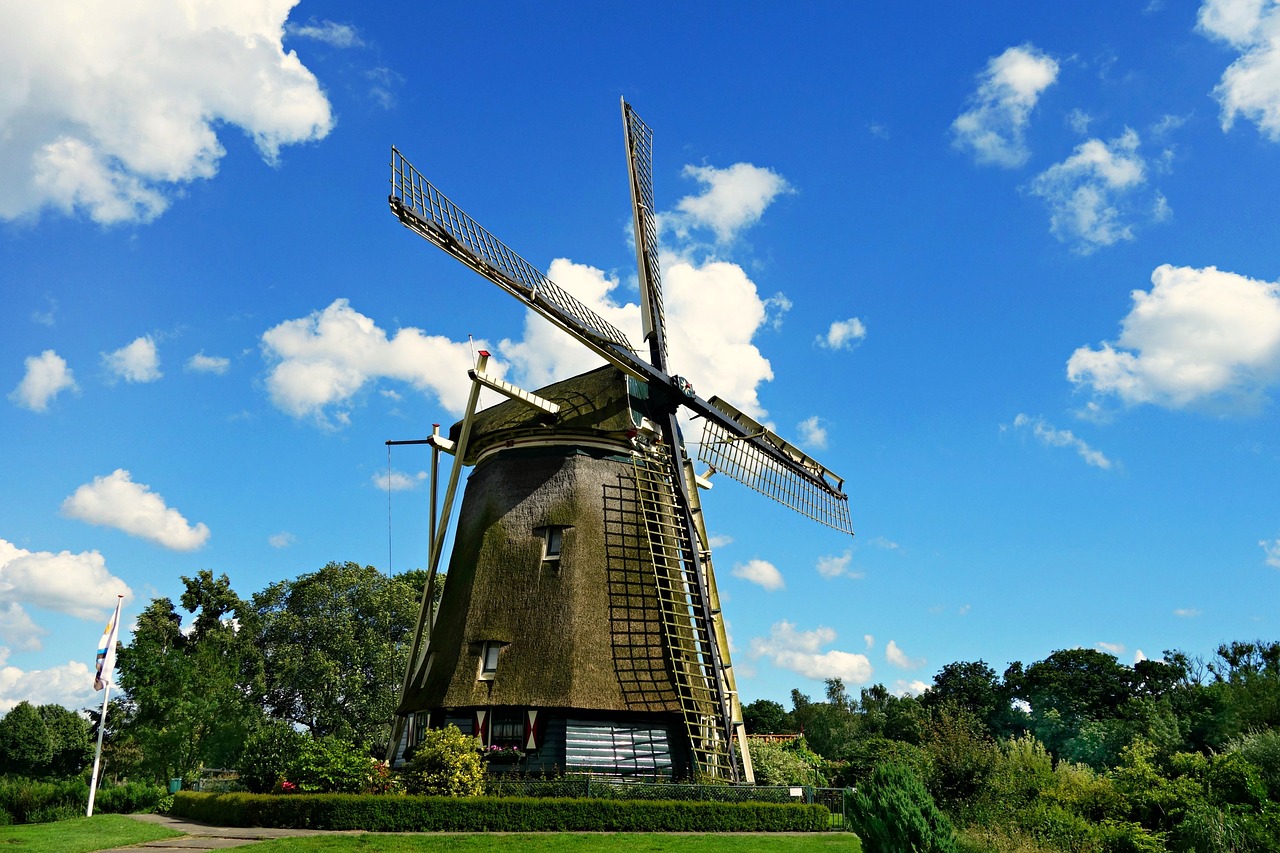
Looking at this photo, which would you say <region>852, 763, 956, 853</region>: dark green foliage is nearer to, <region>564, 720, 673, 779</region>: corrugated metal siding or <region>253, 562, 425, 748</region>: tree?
<region>564, 720, 673, 779</region>: corrugated metal siding

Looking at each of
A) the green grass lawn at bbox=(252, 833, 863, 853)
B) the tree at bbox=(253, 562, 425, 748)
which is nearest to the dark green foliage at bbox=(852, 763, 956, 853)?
the green grass lawn at bbox=(252, 833, 863, 853)

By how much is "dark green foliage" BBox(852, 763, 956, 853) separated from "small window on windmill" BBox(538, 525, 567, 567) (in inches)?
458

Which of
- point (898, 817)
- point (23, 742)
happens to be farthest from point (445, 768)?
point (23, 742)

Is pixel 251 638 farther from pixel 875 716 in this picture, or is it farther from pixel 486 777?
pixel 875 716

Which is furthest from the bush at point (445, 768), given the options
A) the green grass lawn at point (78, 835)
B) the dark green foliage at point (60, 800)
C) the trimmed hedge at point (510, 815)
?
the dark green foliage at point (60, 800)

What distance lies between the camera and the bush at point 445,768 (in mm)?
18000

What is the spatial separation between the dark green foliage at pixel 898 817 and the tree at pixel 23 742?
59.1 m

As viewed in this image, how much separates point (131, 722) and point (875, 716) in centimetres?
5057

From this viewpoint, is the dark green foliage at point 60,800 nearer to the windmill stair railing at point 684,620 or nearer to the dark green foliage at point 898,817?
the windmill stair railing at point 684,620

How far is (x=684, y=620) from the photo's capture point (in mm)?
22234

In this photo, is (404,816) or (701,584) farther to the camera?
(701,584)

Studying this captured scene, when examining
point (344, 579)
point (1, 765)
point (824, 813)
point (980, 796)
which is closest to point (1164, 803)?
point (980, 796)

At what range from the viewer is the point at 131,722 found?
36938 mm

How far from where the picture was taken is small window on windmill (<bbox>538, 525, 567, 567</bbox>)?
21891 millimetres
